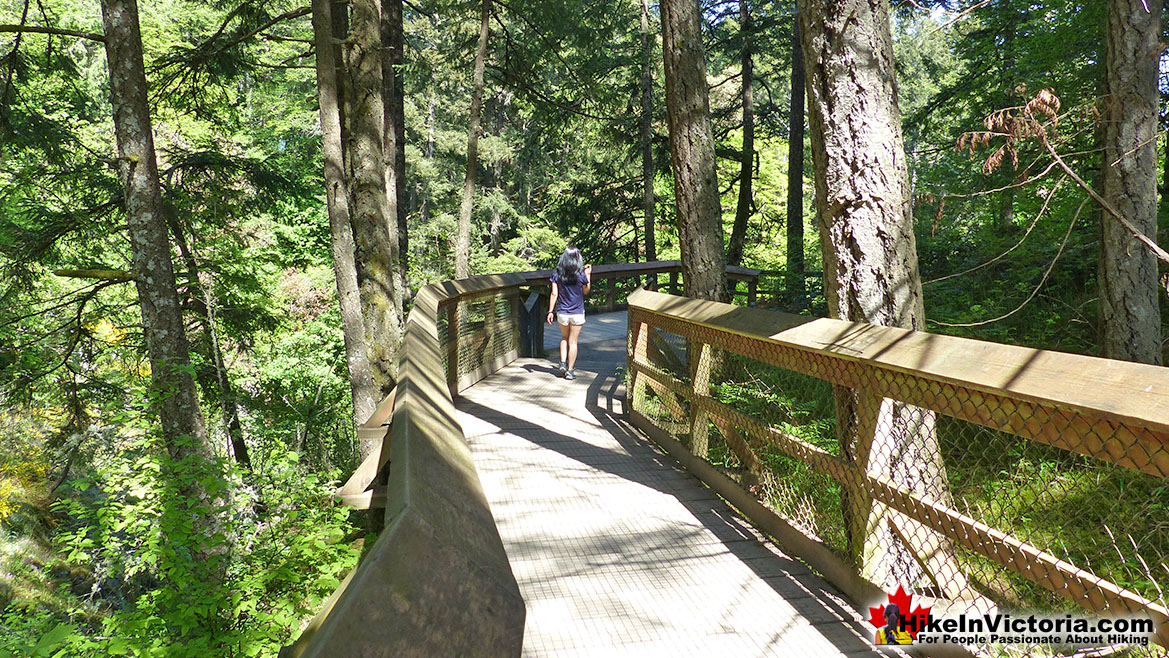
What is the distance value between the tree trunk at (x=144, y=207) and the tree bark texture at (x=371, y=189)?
7.47 ft

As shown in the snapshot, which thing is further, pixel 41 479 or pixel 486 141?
pixel 486 141

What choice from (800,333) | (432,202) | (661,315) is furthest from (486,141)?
(800,333)

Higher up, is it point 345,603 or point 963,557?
point 345,603

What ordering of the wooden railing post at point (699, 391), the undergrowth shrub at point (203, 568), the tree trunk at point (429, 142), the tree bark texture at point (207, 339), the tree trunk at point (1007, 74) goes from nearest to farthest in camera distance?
the undergrowth shrub at point (203, 568) < the wooden railing post at point (699, 391) < the tree bark texture at point (207, 339) < the tree trunk at point (1007, 74) < the tree trunk at point (429, 142)

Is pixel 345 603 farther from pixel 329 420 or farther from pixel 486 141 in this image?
pixel 486 141

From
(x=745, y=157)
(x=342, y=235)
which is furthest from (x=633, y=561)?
(x=745, y=157)

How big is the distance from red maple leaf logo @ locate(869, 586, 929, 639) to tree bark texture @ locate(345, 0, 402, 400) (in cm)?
534

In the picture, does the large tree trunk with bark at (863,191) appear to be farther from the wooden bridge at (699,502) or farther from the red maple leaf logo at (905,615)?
the red maple leaf logo at (905,615)

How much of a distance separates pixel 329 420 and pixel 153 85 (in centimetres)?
629

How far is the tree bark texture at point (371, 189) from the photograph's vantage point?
750 cm

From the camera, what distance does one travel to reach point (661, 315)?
6734 millimetres

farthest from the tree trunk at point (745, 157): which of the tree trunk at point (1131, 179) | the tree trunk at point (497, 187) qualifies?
the tree trunk at point (1131, 179)

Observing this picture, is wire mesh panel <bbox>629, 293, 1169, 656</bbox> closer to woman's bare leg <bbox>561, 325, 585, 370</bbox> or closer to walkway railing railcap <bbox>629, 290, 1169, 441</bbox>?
walkway railing railcap <bbox>629, 290, 1169, 441</bbox>

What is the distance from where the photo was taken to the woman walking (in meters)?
9.77
